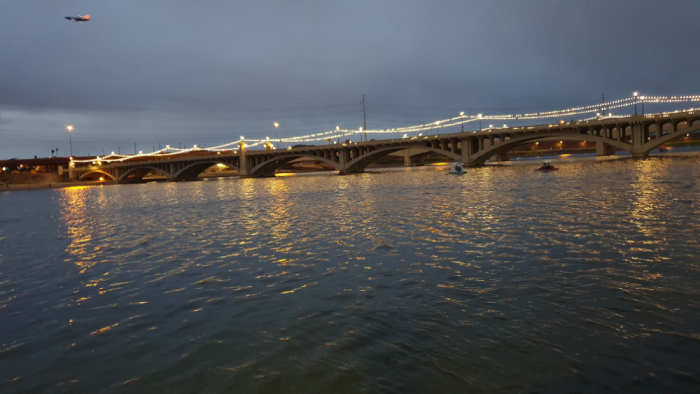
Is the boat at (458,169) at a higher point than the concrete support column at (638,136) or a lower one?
lower

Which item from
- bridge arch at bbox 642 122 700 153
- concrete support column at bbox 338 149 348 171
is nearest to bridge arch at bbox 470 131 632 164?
bridge arch at bbox 642 122 700 153

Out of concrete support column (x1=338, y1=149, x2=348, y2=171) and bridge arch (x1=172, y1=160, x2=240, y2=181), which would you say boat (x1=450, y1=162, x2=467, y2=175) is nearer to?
concrete support column (x1=338, y1=149, x2=348, y2=171)

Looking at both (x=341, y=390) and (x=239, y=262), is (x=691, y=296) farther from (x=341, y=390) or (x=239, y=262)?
(x=239, y=262)

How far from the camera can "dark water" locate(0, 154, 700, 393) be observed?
184 inches

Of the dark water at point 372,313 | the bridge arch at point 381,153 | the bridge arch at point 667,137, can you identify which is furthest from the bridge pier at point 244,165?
the dark water at point 372,313

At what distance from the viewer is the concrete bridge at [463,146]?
65.8 metres

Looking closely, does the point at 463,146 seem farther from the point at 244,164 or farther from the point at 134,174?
the point at 134,174

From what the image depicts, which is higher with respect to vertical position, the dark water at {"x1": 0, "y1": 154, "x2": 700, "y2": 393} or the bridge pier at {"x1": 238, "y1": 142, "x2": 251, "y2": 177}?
the bridge pier at {"x1": 238, "y1": 142, "x2": 251, "y2": 177}

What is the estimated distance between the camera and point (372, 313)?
6508 mm

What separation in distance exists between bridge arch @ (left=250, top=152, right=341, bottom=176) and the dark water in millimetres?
77185

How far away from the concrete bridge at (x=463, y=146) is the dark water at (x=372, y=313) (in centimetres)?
6045

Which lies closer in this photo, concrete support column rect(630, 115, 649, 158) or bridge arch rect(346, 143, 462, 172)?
concrete support column rect(630, 115, 649, 158)

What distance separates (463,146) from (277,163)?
4659 cm

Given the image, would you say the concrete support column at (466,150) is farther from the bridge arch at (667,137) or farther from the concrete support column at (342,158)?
the bridge arch at (667,137)
